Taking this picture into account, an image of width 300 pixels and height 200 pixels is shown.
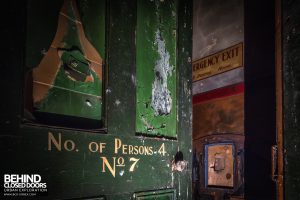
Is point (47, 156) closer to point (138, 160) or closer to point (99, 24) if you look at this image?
point (138, 160)

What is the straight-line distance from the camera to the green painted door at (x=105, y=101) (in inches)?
55.9

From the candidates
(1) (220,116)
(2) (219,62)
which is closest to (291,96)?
(1) (220,116)

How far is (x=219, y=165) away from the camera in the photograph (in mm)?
5703

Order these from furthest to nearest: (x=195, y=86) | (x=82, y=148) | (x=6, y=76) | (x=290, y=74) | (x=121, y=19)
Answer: (x=195, y=86) → (x=290, y=74) → (x=121, y=19) → (x=82, y=148) → (x=6, y=76)

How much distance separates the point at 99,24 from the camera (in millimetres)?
1790

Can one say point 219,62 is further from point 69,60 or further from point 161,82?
point 69,60

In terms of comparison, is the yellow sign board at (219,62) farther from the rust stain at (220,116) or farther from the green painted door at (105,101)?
the green painted door at (105,101)

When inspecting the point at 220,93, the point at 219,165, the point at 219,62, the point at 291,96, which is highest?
the point at 219,62

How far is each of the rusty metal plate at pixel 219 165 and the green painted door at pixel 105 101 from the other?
3336 mm

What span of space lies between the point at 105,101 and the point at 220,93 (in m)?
4.32

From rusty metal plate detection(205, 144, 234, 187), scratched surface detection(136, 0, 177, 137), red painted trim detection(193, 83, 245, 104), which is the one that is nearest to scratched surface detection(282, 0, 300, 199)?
scratched surface detection(136, 0, 177, 137)

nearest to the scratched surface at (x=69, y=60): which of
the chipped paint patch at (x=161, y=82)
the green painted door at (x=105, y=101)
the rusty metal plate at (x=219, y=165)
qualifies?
the green painted door at (x=105, y=101)

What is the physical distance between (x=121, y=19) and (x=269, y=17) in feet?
11.7

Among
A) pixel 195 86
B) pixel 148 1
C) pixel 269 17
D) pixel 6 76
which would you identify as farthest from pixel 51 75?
pixel 195 86
